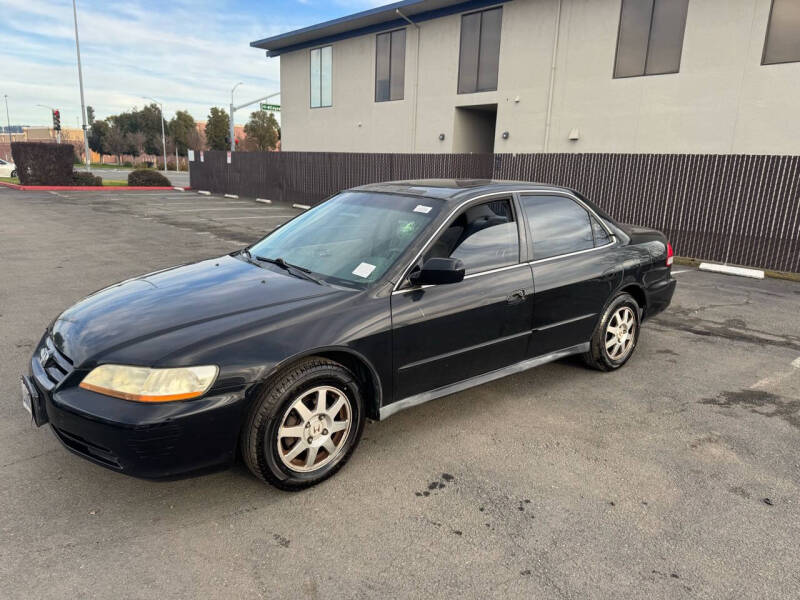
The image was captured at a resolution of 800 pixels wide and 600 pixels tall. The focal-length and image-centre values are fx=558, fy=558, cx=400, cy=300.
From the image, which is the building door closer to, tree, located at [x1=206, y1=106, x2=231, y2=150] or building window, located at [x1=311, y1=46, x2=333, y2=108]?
building window, located at [x1=311, y1=46, x2=333, y2=108]

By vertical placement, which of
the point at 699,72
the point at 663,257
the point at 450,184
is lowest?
the point at 663,257

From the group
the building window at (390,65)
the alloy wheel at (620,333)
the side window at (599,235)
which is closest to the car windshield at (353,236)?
Result: the side window at (599,235)

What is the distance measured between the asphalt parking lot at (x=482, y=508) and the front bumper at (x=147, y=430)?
1.09ft

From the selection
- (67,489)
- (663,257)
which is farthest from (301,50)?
(67,489)

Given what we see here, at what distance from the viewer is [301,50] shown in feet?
84.3

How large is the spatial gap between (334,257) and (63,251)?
8.37 m

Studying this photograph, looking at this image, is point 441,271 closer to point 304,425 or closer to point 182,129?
point 304,425

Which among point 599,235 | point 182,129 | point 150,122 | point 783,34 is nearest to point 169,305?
point 599,235

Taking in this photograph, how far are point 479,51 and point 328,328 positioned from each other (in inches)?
714

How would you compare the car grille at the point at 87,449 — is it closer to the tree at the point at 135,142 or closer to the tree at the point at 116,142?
the tree at the point at 116,142

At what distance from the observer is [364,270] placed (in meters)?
3.43

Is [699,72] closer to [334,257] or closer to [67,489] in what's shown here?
[334,257]

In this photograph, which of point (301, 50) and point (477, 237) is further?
point (301, 50)

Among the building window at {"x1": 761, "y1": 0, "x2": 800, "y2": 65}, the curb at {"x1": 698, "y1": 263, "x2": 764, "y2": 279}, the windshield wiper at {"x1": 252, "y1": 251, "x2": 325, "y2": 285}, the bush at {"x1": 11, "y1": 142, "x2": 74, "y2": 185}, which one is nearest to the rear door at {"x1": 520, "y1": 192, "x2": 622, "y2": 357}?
the windshield wiper at {"x1": 252, "y1": 251, "x2": 325, "y2": 285}
